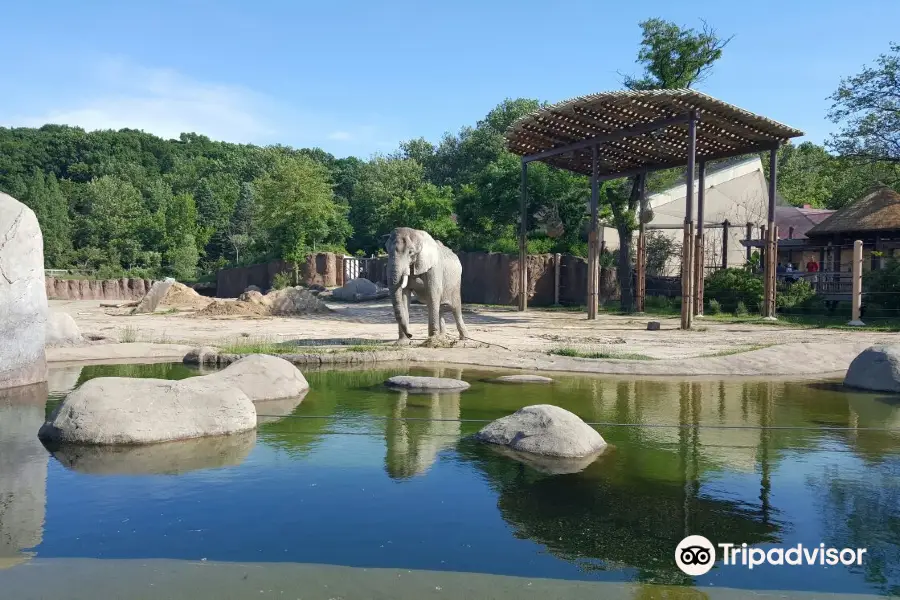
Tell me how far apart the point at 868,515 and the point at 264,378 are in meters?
6.33

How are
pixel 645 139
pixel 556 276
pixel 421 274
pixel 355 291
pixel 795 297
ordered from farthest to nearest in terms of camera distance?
pixel 355 291 < pixel 556 276 < pixel 795 297 < pixel 645 139 < pixel 421 274

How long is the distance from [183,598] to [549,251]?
24343 mm

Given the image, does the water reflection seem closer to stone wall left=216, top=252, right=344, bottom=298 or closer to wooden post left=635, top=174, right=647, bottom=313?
wooden post left=635, top=174, right=647, bottom=313

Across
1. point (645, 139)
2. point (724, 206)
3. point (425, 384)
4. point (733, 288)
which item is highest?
point (645, 139)

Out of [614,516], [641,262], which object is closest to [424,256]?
[614,516]

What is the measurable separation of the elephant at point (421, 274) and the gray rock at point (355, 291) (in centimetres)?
1271

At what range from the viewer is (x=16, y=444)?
6.41m

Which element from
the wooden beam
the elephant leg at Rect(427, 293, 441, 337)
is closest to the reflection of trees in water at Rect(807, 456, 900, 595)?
the elephant leg at Rect(427, 293, 441, 337)

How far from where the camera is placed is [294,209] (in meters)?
33.7

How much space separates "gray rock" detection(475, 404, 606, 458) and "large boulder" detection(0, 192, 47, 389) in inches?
242

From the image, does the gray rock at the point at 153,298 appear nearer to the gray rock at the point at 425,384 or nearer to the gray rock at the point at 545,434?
the gray rock at the point at 425,384

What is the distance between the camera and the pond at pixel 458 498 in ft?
13.5

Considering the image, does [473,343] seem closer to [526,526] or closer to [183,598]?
[526,526]

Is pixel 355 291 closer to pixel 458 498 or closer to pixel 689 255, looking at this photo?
pixel 689 255
